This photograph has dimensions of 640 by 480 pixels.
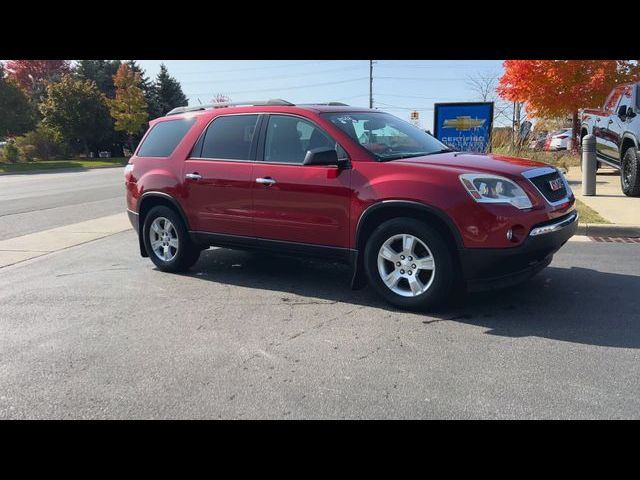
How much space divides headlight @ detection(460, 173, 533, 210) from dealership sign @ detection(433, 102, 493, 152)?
9.14m

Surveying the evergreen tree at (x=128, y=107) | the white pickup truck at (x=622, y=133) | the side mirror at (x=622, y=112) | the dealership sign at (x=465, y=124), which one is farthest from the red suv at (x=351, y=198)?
the evergreen tree at (x=128, y=107)

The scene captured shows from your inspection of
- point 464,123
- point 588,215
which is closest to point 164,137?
point 588,215

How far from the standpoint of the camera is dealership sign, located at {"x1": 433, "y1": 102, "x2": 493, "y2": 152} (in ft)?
43.8

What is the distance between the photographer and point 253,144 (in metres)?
5.75

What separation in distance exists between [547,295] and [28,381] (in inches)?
171

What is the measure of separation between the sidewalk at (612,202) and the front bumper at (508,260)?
13.7 ft

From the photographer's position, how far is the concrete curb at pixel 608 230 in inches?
309

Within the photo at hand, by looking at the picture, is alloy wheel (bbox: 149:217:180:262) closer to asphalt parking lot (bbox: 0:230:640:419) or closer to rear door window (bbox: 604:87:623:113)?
asphalt parking lot (bbox: 0:230:640:419)

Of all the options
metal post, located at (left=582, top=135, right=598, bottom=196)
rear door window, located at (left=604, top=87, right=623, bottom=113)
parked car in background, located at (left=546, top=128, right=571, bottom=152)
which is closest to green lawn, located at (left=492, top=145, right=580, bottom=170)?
rear door window, located at (left=604, top=87, right=623, bottom=113)

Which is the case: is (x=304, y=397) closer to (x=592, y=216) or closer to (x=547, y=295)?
(x=547, y=295)

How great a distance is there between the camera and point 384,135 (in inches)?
218

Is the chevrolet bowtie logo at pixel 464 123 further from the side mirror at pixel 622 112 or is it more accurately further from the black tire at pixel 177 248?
the black tire at pixel 177 248

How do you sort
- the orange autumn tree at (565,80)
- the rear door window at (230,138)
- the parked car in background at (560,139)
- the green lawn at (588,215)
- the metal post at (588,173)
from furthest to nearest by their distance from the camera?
the parked car in background at (560,139), the orange autumn tree at (565,80), the metal post at (588,173), the green lawn at (588,215), the rear door window at (230,138)

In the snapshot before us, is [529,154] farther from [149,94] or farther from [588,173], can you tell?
[149,94]
